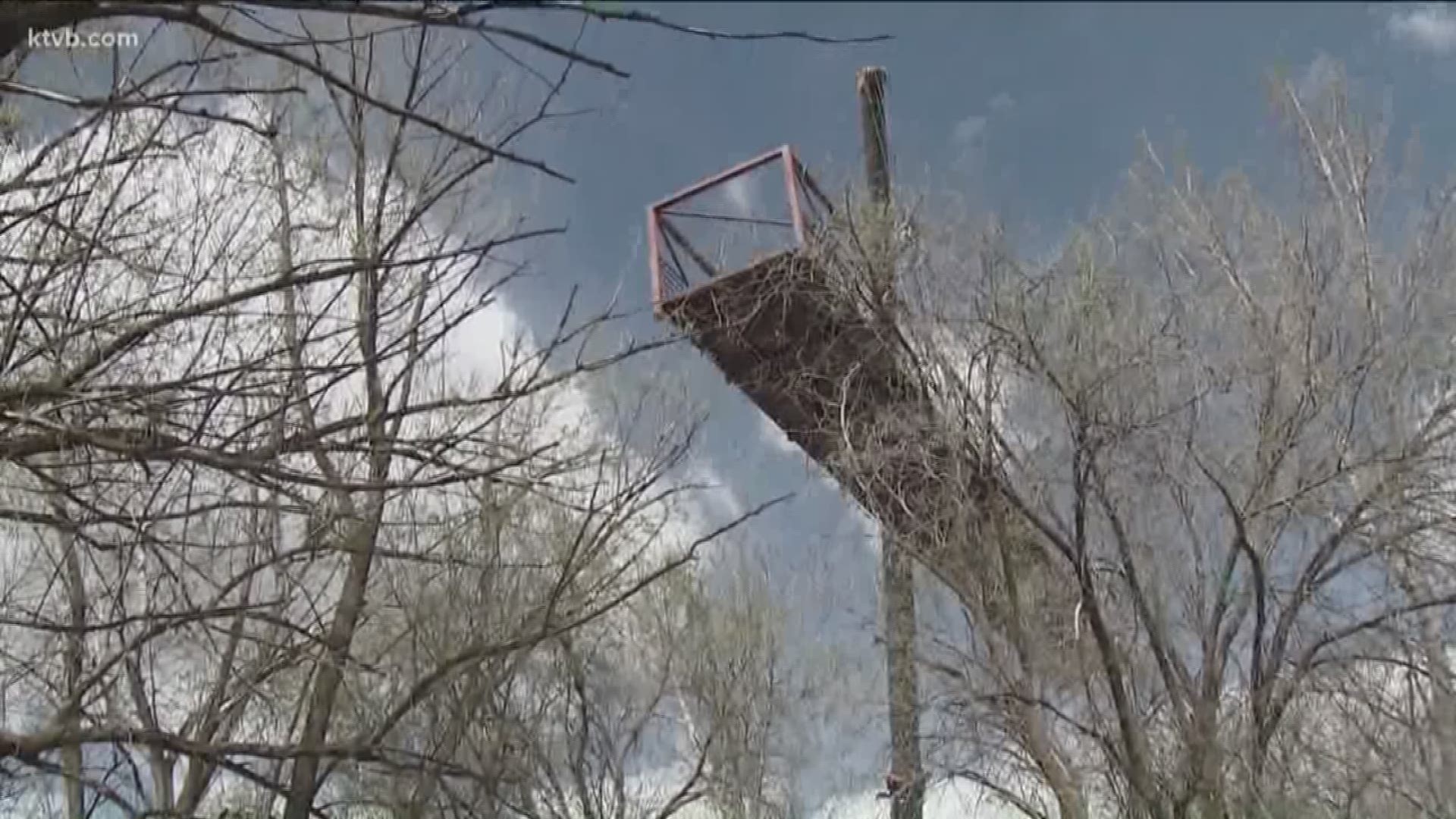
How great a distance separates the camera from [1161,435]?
863 centimetres

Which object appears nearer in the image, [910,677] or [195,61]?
[195,61]

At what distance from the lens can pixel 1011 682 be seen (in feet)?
28.1

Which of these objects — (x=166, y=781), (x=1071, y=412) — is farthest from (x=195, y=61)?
(x=1071, y=412)

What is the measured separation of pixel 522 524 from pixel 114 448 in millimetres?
4876

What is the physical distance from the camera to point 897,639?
30.5 ft

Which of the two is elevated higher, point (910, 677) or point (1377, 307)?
point (1377, 307)

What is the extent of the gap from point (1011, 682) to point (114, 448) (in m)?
7.06

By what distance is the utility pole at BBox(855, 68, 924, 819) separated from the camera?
9.13 m

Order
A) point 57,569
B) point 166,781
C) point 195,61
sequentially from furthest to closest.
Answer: point 166,781, point 57,569, point 195,61

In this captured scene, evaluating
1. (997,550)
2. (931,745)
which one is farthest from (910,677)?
(997,550)

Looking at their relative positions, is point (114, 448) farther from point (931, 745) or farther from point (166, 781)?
point (931, 745)

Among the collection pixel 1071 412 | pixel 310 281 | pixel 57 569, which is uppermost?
pixel 1071 412

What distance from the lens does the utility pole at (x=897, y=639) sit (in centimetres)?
913

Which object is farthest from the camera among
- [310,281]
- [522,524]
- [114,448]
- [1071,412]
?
[1071,412]
